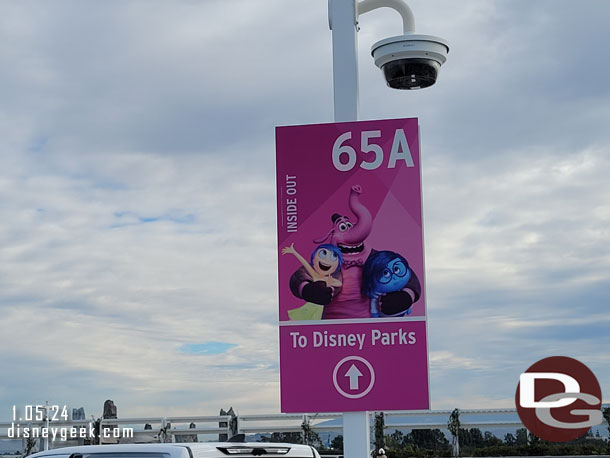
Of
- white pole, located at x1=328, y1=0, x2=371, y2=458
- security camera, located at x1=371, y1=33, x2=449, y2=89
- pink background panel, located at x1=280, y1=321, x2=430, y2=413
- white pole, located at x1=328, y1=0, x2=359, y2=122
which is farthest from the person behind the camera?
security camera, located at x1=371, y1=33, x2=449, y2=89

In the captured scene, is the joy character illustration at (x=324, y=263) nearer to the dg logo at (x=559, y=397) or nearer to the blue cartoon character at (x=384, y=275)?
the blue cartoon character at (x=384, y=275)

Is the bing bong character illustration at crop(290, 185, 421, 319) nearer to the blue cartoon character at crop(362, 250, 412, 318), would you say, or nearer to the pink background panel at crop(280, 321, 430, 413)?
the blue cartoon character at crop(362, 250, 412, 318)

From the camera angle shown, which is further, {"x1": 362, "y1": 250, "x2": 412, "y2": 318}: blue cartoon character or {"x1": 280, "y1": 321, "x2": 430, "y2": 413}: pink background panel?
{"x1": 362, "y1": 250, "x2": 412, "y2": 318}: blue cartoon character

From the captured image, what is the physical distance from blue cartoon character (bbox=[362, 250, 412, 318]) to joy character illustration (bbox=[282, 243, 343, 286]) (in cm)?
30

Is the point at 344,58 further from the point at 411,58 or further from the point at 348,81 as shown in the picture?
the point at 411,58

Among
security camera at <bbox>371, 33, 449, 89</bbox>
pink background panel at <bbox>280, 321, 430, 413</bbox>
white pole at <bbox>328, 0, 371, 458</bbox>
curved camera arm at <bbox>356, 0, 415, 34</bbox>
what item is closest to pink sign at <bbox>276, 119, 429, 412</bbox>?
pink background panel at <bbox>280, 321, 430, 413</bbox>

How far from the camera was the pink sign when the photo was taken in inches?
324

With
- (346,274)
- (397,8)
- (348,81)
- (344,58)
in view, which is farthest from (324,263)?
(397,8)

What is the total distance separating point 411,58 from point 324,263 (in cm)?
219

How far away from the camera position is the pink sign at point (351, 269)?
8234 mm

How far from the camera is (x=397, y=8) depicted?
921cm

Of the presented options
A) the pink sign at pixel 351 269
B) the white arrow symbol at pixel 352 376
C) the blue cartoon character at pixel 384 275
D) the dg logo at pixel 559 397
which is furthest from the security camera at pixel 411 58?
the dg logo at pixel 559 397

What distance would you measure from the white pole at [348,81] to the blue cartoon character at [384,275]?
1047 mm

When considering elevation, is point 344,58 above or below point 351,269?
above
